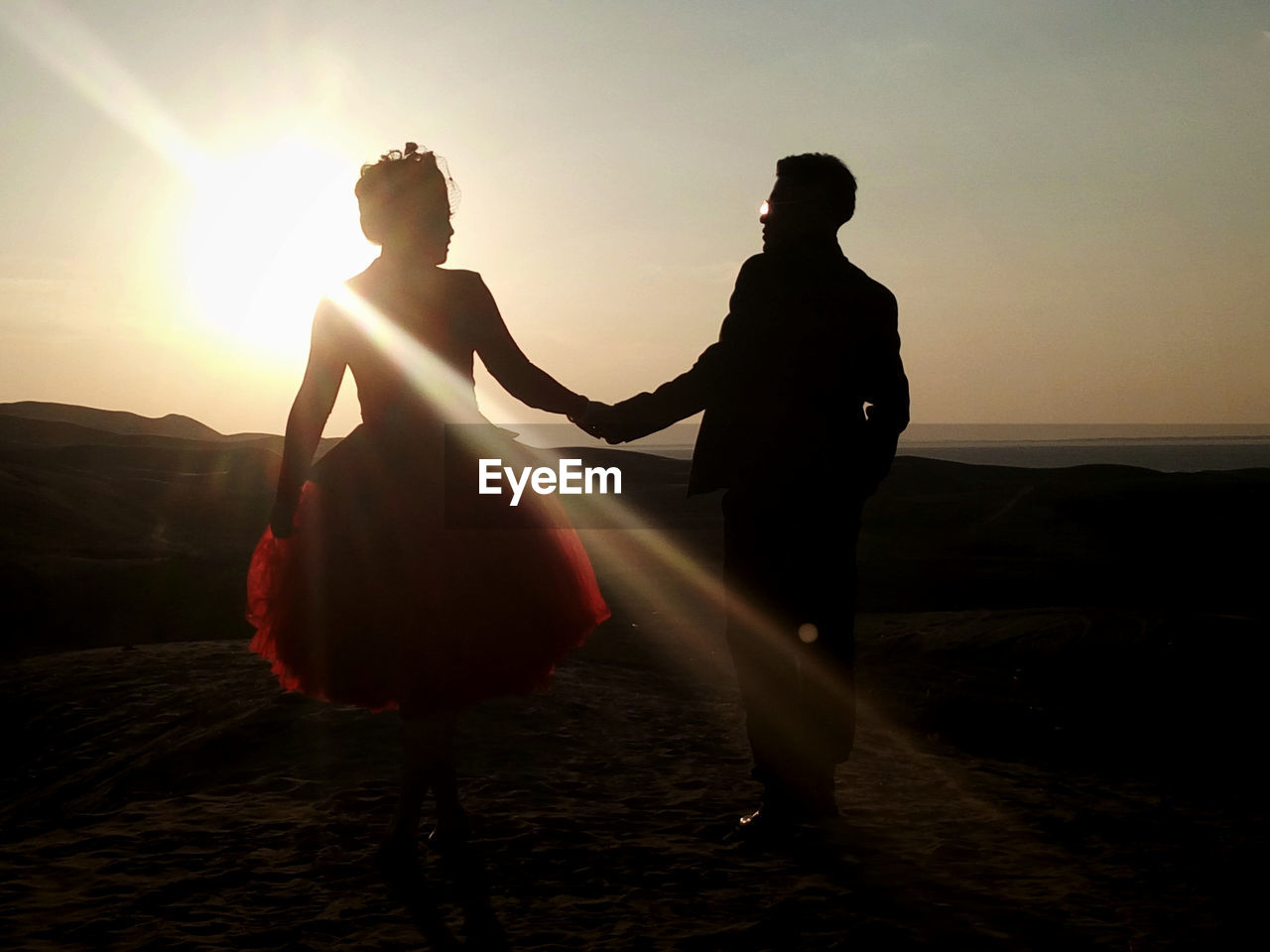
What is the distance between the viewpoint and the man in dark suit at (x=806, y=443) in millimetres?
3982

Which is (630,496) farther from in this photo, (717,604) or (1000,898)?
(1000,898)

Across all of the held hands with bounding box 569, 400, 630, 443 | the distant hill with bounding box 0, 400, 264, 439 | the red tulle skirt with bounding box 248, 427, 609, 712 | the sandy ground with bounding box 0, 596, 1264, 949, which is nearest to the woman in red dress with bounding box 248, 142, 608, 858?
the red tulle skirt with bounding box 248, 427, 609, 712

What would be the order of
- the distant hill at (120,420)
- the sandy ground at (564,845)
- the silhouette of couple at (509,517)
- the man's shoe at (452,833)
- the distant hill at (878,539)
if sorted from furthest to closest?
1. the distant hill at (120,420)
2. the distant hill at (878,539)
3. the silhouette of couple at (509,517)
4. the man's shoe at (452,833)
5. the sandy ground at (564,845)

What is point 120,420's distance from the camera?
86.2 metres

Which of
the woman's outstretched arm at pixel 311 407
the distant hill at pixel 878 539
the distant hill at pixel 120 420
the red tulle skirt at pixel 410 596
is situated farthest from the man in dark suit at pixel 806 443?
the distant hill at pixel 120 420

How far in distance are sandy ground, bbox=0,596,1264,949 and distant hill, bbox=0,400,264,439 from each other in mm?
74252

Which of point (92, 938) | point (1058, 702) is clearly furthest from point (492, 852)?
Answer: point (1058, 702)

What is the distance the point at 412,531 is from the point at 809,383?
154 cm

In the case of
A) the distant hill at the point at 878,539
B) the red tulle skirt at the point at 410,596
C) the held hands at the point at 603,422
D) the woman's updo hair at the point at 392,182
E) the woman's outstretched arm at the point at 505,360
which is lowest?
the distant hill at the point at 878,539

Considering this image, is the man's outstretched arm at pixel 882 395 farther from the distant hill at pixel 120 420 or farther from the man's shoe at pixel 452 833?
the distant hill at pixel 120 420

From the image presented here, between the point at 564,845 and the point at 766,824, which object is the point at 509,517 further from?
the point at 766,824

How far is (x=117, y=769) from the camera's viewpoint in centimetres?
500

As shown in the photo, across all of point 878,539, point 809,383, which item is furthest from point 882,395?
point 878,539

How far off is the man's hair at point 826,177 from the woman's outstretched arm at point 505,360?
1.19 m
